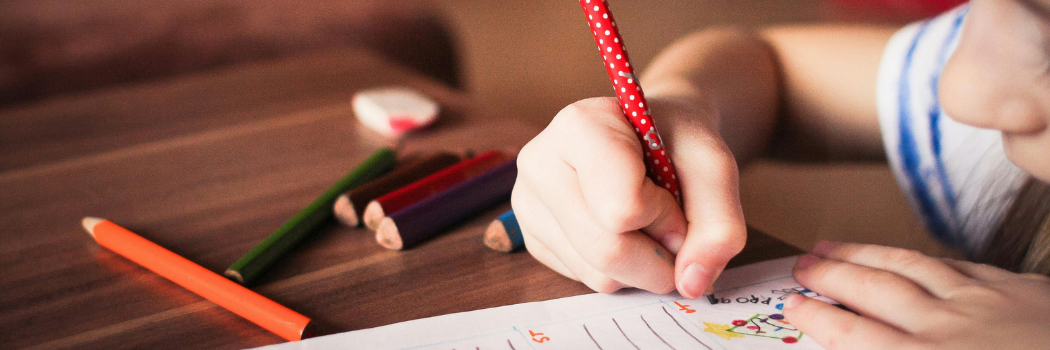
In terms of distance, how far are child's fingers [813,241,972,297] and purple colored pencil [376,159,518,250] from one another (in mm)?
192

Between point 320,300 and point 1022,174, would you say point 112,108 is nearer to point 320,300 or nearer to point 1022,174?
point 320,300

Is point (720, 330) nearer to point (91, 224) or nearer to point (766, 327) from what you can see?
point (766, 327)

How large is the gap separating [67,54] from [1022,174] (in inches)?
47.9

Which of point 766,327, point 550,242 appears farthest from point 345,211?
point 766,327

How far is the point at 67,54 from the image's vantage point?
104cm

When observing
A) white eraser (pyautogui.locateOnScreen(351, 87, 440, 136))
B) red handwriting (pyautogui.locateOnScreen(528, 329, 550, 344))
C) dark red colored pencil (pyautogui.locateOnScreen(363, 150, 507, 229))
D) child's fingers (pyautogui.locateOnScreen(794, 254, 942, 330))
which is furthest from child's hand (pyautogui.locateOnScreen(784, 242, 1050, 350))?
white eraser (pyautogui.locateOnScreen(351, 87, 440, 136))

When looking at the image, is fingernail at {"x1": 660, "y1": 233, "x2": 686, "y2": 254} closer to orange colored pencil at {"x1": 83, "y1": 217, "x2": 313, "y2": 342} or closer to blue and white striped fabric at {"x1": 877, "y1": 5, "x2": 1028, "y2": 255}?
orange colored pencil at {"x1": 83, "y1": 217, "x2": 313, "y2": 342}

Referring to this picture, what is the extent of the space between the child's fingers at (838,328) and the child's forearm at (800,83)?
0.74ft

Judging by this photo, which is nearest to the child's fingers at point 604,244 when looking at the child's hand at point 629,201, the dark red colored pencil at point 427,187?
the child's hand at point 629,201

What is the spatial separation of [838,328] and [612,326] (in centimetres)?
10

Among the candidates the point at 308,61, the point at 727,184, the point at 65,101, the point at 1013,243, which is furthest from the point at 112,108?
the point at 1013,243

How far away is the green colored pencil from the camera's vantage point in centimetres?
35

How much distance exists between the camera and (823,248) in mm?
350

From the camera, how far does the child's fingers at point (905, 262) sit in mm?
301
